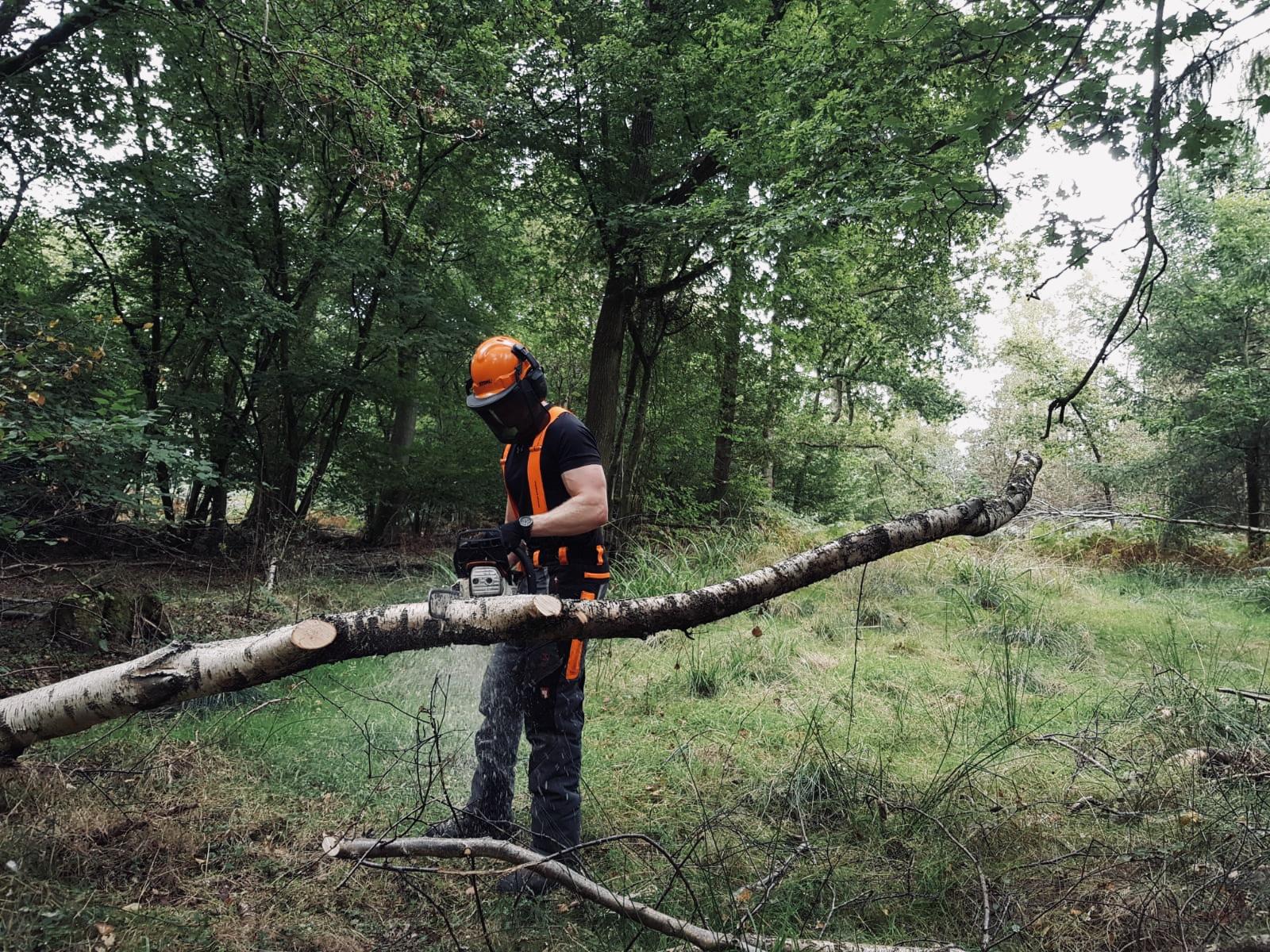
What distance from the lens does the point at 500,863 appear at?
2877 mm

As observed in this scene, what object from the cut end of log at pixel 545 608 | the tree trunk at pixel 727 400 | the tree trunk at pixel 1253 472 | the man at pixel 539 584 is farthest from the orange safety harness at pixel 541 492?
the tree trunk at pixel 1253 472

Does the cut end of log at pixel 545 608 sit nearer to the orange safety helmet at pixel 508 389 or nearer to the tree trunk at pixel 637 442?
the orange safety helmet at pixel 508 389

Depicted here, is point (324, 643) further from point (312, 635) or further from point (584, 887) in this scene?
point (584, 887)

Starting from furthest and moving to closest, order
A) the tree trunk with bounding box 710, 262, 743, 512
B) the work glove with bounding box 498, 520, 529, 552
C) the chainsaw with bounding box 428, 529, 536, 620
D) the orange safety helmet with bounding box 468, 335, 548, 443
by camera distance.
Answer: the tree trunk with bounding box 710, 262, 743, 512 < the orange safety helmet with bounding box 468, 335, 548, 443 < the work glove with bounding box 498, 520, 529, 552 < the chainsaw with bounding box 428, 529, 536, 620

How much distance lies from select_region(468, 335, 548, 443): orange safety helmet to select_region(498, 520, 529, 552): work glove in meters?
0.51

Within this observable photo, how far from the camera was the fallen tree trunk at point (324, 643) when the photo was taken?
214 cm

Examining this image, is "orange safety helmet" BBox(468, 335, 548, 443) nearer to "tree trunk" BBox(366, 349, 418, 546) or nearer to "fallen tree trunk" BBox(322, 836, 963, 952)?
"fallen tree trunk" BBox(322, 836, 963, 952)

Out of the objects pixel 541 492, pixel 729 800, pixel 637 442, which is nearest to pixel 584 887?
pixel 729 800

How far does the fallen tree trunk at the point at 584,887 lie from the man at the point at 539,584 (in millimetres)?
426

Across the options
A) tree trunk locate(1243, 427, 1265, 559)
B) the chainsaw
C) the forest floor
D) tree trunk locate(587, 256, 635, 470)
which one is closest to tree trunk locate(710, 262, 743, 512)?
tree trunk locate(587, 256, 635, 470)

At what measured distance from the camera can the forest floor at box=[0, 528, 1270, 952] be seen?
7.15 feet

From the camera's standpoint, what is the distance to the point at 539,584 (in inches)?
113

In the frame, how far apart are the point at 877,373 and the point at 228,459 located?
14491 millimetres

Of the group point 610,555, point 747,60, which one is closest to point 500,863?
point 610,555
